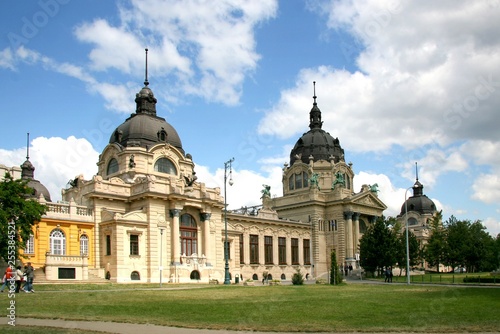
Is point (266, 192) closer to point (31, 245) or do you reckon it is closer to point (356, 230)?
point (356, 230)

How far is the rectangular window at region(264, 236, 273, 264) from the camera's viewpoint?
87625 millimetres

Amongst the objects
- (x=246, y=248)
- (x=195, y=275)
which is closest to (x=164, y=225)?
(x=195, y=275)

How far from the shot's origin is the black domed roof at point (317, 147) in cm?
10212

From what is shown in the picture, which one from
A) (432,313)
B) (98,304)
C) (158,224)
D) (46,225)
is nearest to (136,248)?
(158,224)

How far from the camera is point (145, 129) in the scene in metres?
70.6

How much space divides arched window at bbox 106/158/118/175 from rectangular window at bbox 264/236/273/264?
28110mm

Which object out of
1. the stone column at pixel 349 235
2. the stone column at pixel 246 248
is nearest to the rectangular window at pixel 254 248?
the stone column at pixel 246 248

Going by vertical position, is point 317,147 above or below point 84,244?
above

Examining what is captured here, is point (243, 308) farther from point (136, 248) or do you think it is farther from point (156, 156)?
point (156, 156)

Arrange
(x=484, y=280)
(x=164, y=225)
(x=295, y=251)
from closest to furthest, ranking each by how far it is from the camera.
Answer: (x=484, y=280) < (x=164, y=225) < (x=295, y=251)

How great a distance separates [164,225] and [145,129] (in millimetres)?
15037

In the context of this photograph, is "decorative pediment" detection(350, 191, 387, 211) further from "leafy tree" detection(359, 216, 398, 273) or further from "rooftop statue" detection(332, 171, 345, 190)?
"leafy tree" detection(359, 216, 398, 273)

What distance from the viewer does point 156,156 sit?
69062 millimetres

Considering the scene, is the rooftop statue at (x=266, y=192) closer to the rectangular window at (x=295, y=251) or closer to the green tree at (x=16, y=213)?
the rectangular window at (x=295, y=251)
